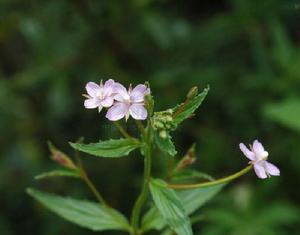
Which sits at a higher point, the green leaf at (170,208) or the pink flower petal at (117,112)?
the pink flower petal at (117,112)

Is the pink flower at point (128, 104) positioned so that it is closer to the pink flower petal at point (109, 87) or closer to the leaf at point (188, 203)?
the pink flower petal at point (109, 87)

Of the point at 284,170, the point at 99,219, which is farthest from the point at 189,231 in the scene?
the point at 284,170

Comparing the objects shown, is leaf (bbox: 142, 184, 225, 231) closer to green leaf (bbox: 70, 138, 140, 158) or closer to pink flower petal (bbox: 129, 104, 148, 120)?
green leaf (bbox: 70, 138, 140, 158)

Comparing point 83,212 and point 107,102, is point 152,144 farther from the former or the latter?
point 83,212

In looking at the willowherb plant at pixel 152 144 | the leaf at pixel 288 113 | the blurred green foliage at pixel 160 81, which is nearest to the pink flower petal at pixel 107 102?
the willowherb plant at pixel 152 144

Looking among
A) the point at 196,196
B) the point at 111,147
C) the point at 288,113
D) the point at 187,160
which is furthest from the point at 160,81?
the point at 111,147

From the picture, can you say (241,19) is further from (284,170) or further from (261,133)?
(284,170)

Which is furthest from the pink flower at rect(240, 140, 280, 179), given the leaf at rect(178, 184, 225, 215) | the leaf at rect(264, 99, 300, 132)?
the leaf at rect(264, 99, 300, 132)
